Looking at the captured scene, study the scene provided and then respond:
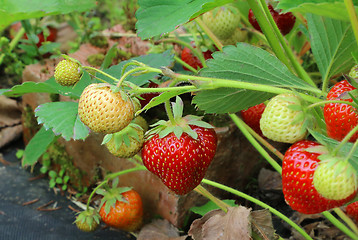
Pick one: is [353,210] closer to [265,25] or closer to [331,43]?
[331,43]

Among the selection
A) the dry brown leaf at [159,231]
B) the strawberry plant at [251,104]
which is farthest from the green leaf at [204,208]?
the strawberry plant at [251,104]

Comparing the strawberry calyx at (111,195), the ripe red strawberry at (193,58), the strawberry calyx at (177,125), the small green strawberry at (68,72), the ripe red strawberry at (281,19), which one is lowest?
the strawberry calyx at (111,195)

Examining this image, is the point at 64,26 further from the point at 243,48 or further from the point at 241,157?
the point at 243,48

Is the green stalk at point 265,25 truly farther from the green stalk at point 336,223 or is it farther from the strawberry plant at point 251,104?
the green stalk at point 336,223

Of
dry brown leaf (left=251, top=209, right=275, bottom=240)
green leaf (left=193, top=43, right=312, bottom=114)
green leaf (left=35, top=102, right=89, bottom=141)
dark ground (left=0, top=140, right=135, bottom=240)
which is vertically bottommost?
dark ground (left=0, top=140, right=135, bottom=240)

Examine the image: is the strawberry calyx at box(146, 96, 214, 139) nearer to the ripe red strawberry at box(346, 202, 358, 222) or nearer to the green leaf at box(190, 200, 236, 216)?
the green leaf at box(190, 200, 236, 216)

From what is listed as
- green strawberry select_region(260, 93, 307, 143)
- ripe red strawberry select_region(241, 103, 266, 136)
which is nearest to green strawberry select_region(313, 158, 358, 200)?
green strawberry select_region(260, 93, 307, 143)
